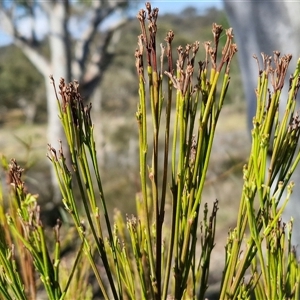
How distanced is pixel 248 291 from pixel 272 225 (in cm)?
17

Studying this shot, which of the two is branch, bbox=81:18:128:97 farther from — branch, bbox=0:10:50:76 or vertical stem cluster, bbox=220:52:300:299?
vertical stem cluster, bbox=220:52:300:299

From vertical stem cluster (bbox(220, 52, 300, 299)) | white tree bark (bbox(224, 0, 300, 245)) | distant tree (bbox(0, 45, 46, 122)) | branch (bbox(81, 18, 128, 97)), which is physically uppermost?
distant tree (bbox(0, 45, 46, 122))

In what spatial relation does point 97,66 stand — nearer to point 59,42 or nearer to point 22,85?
point 59,42

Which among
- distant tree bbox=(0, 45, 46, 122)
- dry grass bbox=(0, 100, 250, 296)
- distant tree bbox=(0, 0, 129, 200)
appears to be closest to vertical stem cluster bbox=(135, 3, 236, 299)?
dry grass bbox=(0, 100, 250, 296)

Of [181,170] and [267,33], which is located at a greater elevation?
[267,33]

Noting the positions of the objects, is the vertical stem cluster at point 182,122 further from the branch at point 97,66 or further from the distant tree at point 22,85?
the distant tree at point 22,85

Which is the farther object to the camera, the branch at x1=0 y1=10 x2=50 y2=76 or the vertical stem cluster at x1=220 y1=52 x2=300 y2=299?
the branch at x1=0 y1=10 x2=50 y2=76

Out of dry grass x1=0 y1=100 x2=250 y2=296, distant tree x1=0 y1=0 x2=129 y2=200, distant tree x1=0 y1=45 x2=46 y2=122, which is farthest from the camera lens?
distant tree x1=0 y1=45 x2=46 y2=122

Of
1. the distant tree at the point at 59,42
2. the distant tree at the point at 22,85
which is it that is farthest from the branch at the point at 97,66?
the distant tree at the point at 22,85

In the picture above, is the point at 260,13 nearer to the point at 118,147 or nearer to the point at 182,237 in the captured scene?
the point at 182,237

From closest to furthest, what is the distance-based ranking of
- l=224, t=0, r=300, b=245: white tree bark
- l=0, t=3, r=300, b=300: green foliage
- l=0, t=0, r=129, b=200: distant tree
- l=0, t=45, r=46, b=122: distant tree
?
l=0, t=3, r=300, b=300: green foliage
l=224, t=0, r=300, b=245: white tree bark
l=0, t=0, r=129, b=200: distant tree
l=0, t=45, r=46, b=122: distant tree

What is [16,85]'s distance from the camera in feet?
70.6

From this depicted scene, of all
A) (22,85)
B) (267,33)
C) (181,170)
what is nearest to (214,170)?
(267,33)

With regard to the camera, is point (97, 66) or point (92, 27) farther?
point (97, 66)
